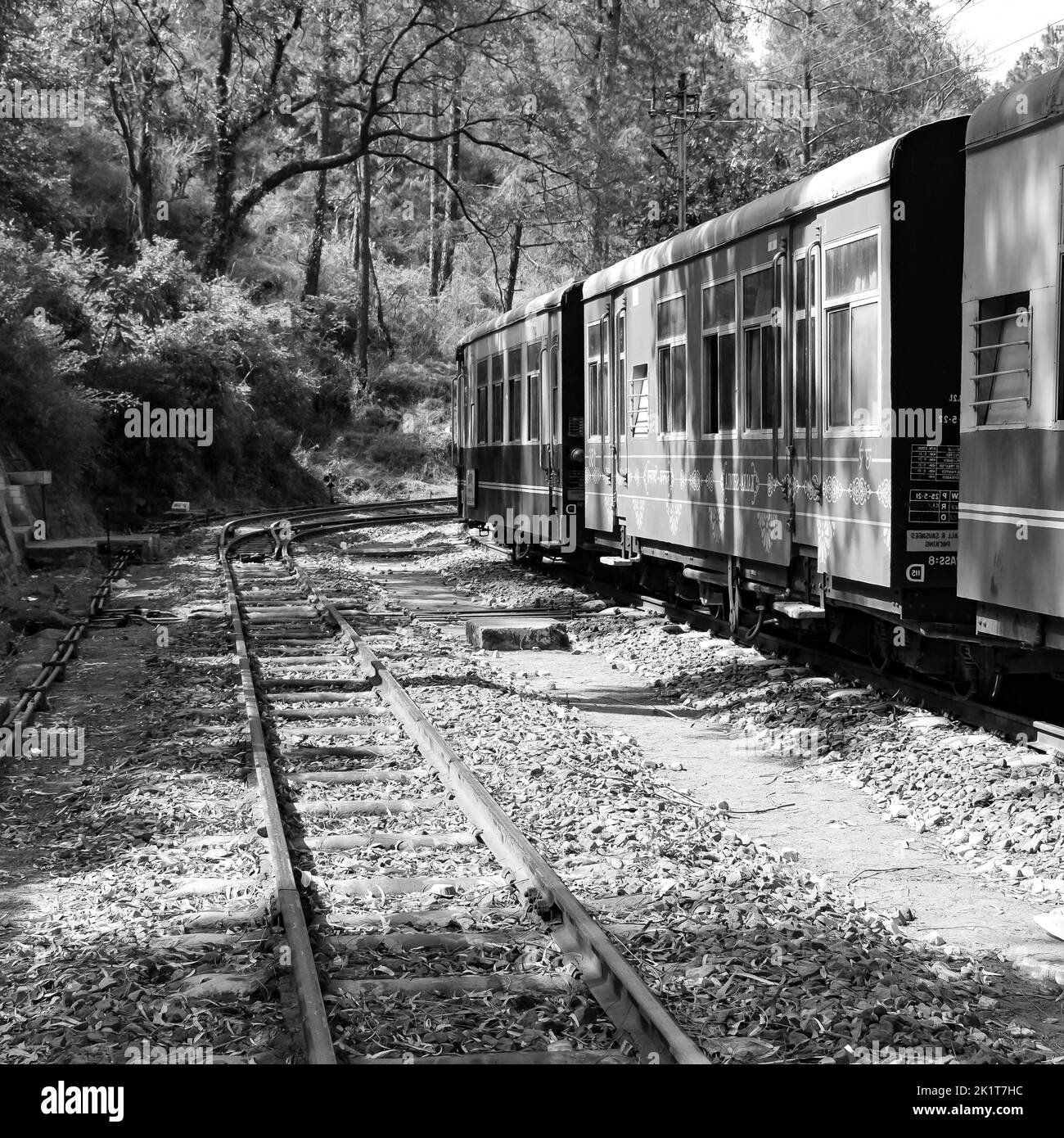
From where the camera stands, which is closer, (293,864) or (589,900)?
(589,900)

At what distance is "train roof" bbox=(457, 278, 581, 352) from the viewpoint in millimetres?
17812

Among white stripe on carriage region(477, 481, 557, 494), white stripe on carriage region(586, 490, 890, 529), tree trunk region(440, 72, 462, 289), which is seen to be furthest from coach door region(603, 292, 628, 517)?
tree trunk region(440, 72, 462, 289)

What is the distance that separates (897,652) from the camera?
1053 cm

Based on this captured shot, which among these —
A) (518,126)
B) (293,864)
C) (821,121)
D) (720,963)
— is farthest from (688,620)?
(821,121)

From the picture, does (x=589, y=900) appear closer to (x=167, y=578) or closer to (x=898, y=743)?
(x=898, y=743)

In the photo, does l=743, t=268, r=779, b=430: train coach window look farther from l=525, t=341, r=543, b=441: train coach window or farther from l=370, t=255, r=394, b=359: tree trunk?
l=370, t=255, r=394, b=359: tree trunk

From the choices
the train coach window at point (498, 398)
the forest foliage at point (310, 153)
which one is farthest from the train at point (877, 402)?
the forest foliage at point (310, 153)

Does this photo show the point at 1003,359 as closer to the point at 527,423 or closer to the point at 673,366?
the point at 673,366

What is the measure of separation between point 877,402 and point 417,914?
4910 mm

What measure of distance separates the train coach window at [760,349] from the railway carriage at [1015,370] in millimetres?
2893

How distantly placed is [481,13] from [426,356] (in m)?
25.5

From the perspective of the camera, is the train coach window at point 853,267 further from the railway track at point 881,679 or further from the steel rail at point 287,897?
the steel rail at point 287,897

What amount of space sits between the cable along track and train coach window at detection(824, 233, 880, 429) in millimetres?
3592

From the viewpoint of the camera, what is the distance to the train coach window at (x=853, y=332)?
9062 millimetres
